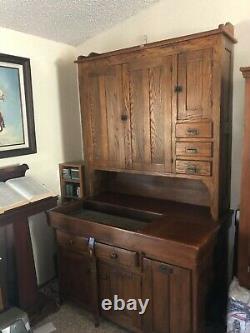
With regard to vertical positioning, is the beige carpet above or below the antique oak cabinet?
below

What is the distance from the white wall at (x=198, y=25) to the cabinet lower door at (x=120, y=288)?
97 cm

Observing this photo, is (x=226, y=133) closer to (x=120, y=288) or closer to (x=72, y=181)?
(x=120, y=288)

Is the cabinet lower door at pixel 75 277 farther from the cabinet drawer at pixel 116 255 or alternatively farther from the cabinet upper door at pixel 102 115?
the cabinet upper door at pixel 102 115

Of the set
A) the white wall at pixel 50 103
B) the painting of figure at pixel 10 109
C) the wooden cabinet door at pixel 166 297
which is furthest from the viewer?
the white wall at pixel 50 103

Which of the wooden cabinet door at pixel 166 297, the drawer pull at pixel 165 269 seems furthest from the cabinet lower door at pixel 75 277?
the drawer pull at pixel 165 269

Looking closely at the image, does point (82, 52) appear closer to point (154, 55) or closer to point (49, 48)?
point (49, 48)

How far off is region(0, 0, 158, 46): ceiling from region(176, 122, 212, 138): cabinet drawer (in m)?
1.05

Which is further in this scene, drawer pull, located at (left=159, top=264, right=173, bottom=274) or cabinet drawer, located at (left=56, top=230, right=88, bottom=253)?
cabinet drawer, located at (left=56, top=230, right=88, bottom=253)

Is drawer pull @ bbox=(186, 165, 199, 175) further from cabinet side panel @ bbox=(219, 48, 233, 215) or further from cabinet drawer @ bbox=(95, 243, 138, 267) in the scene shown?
cabinet drawer @ bbox=(95, 243, 138, 267)

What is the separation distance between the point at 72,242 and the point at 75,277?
0.31 metres

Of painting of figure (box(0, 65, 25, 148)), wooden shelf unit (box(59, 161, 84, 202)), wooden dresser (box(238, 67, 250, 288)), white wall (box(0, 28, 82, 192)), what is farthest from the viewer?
wooden shelf unit (box(59, 161, 84, 202))

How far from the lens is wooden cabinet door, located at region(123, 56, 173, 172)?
1983 mm

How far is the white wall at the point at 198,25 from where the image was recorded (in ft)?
6.43

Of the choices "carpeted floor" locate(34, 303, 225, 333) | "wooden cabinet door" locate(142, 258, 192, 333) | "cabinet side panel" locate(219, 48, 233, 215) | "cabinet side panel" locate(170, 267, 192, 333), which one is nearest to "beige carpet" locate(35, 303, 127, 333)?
"carpeted floor" locate(34, 303, 225, 333)
